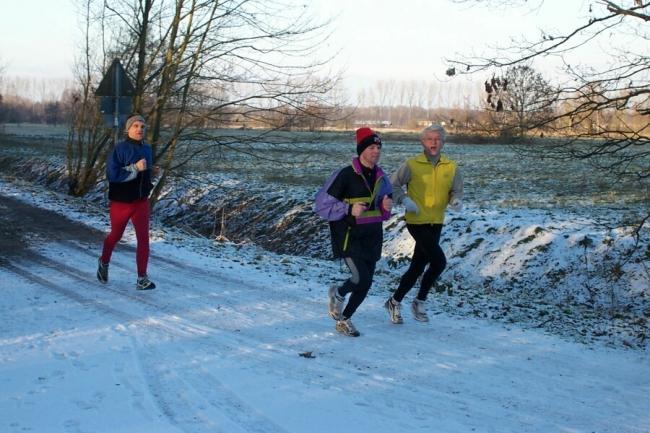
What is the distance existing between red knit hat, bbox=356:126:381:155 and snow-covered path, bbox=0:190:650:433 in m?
1.85

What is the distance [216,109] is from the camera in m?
14.9

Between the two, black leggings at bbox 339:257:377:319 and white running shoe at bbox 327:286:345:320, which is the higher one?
black leggings at bbox 339:257:377:319

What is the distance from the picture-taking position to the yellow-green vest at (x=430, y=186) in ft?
21.0

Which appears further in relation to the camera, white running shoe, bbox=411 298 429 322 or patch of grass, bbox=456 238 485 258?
patch of grass, bbox=456 238 485 258

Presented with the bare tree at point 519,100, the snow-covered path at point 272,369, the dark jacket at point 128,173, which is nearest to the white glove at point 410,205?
the snow-covered path at point 272,369

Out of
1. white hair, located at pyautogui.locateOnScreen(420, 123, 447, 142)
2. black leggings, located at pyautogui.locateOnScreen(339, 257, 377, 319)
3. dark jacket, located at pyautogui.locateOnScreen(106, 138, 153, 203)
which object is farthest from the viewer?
dark jacket, located at pyautogui.locateOnScreen(106, 138, 153, 203)

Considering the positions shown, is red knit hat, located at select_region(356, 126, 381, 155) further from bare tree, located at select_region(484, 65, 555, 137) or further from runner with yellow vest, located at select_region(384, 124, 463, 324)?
bare tree, located at select_region(484, 65, 555, 137)

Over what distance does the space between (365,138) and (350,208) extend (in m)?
0.67

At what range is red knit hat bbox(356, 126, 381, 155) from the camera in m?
5.75

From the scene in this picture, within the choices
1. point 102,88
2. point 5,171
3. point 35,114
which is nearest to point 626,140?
point 102,88

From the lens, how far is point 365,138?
5766 millimetres

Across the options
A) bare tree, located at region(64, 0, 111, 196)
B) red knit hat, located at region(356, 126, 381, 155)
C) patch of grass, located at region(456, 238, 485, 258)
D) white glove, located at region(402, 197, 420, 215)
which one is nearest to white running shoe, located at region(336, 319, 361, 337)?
white glove, located at region(402, 197, 420, 215)

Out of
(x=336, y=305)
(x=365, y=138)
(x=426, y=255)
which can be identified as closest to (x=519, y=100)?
(x=426, y=255)

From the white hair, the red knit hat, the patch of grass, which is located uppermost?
the white hair
